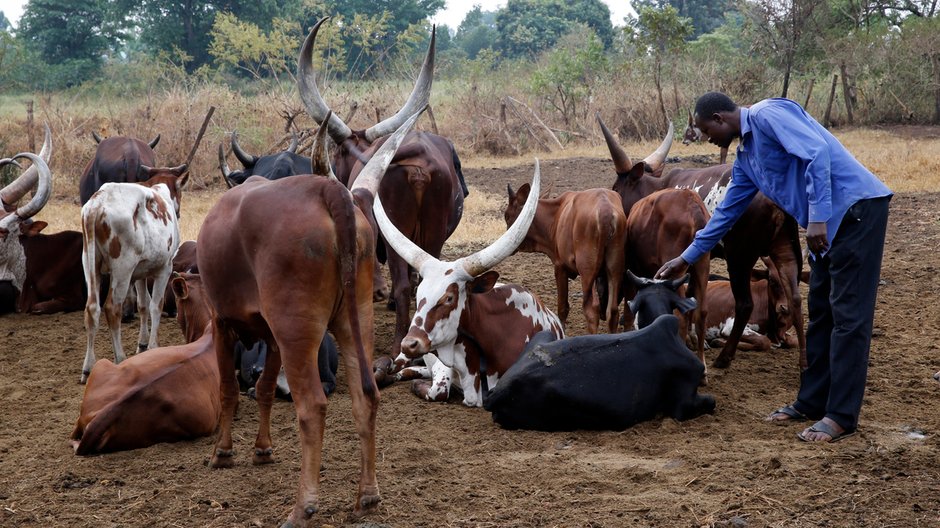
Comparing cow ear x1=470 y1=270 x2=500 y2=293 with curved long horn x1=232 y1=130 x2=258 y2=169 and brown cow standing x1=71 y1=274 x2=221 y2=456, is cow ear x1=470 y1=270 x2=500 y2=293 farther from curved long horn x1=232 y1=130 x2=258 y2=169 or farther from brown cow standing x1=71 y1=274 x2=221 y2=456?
curved long horn x1=232 y1=130 x2=258 y2=169

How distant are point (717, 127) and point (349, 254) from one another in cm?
255

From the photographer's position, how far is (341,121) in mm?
8219

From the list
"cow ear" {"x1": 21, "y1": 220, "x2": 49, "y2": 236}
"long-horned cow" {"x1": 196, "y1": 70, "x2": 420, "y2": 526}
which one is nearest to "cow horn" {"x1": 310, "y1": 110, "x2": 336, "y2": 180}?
"long-horned cow" {"x1": 196, "y1": 70, "x2": 420, "y2": 526}

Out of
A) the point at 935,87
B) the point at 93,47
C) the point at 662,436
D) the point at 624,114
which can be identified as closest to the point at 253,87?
the point at 93,47

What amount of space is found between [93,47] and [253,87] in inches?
361

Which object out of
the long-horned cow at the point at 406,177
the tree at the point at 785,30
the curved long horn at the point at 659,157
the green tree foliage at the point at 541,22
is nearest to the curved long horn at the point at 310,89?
the long-horned cow at the point at 406,177

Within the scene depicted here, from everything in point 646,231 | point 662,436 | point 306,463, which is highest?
point 646,231

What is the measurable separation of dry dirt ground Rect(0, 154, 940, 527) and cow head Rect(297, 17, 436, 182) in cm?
230

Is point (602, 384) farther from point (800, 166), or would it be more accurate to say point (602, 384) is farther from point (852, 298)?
point (800, 166)

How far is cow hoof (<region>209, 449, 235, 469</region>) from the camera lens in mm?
5121

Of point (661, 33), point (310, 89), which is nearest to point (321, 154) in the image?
point (310, 89)

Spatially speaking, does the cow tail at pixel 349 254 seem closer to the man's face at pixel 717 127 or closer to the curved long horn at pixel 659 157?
the man's face at pixel 717 127

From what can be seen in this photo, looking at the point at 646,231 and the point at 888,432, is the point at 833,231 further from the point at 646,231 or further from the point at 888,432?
the point at 646,231

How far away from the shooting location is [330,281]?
4270 millimetres
